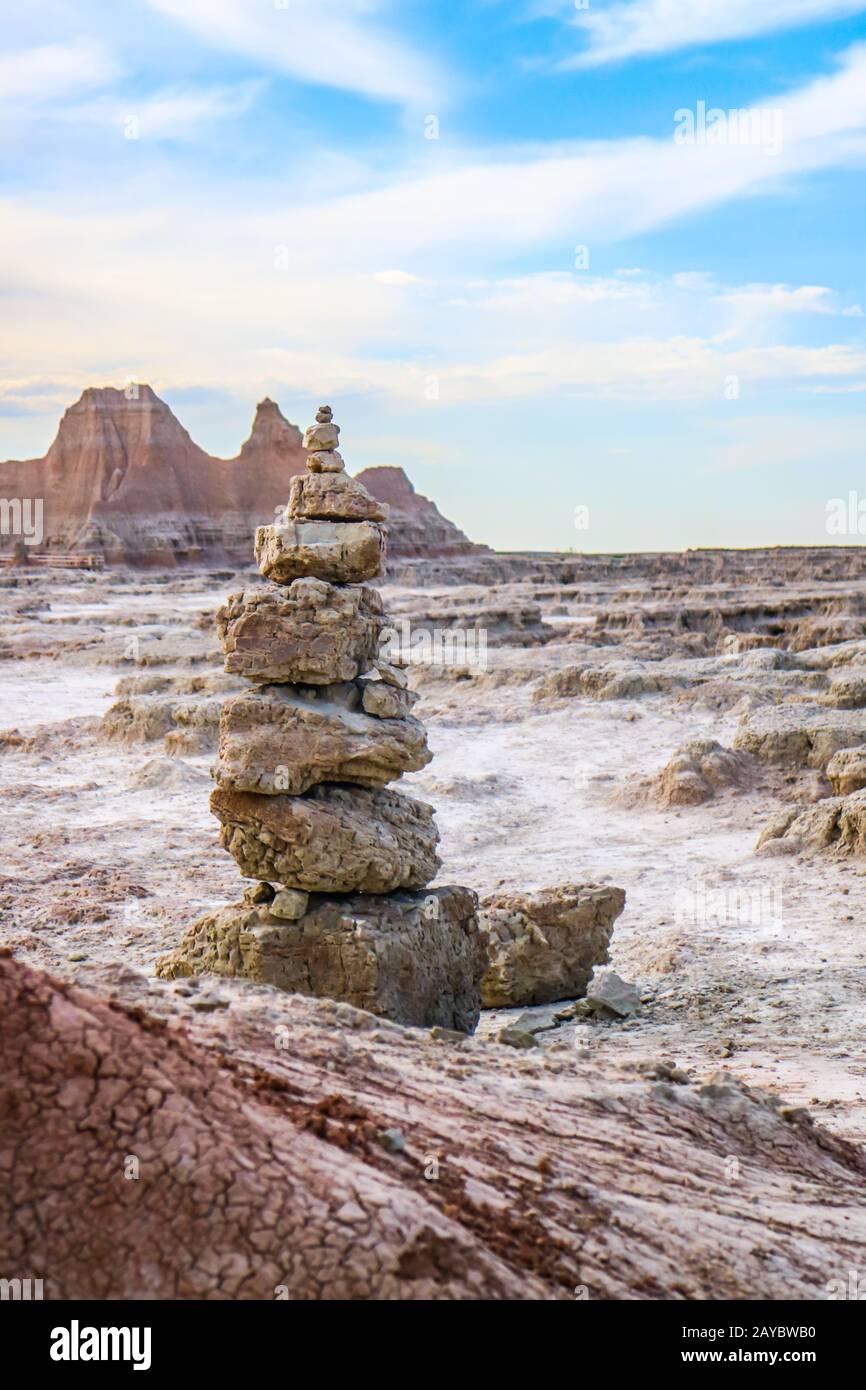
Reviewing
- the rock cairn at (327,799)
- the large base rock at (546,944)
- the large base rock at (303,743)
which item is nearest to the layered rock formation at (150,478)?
the large base rock at (546,944)

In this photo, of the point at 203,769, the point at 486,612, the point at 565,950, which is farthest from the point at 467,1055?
the point at 486,612

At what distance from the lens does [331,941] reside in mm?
7387

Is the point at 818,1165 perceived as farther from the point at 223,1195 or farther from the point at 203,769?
the point at 203,769

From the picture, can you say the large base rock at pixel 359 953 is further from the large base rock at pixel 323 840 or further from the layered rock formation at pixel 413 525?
the layered rock formation at pixel 413 525

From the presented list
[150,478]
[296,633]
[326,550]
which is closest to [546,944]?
[296,633]

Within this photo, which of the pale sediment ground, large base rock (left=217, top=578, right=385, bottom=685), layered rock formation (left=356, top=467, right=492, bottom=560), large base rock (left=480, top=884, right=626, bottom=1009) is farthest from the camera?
layered rock formation (left=356, top=467, right=492, bottom=560)

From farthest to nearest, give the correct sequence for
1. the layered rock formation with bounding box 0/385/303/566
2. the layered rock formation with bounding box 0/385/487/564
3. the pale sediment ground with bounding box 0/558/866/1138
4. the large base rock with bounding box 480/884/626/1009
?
the layered rock formation with bounding box 0/385/303/566 < the layered rock formation with bounding box 0/385/487/564 < the large base rock with bounding box 480/884/626/1009 < the pale sediment ground with bounding box 0/558/866/1138

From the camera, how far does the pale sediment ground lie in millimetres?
8078

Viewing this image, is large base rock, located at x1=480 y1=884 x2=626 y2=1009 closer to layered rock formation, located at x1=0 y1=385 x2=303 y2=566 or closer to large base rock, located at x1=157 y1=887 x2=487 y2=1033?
large base rock, located at x1=157 y1=887 x2=487 y2=1033

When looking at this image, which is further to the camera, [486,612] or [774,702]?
[486,612]

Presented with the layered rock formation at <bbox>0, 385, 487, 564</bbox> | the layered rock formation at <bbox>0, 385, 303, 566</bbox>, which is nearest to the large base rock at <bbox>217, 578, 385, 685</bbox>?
the layered rock formation at <bbox>0, 385, 487, 564</bbox>

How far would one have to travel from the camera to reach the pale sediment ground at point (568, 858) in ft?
26.5

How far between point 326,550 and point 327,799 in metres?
1.59
